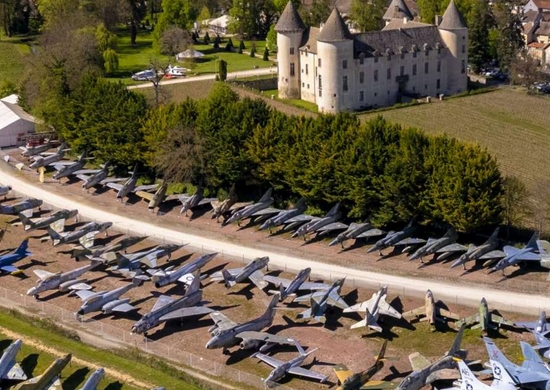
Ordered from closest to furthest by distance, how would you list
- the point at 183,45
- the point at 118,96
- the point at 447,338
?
the point at 447,338 → the point at 118,96 → the point at 183,45

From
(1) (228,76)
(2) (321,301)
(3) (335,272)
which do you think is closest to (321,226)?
(3) (335,272)

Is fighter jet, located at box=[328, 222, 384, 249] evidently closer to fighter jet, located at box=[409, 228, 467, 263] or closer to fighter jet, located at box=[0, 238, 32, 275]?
fighter jet, located at box=[409, 228, 467, 263]

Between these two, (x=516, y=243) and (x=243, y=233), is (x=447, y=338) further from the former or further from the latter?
(x=243, y=233)

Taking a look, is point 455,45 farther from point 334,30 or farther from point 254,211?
point 254,211

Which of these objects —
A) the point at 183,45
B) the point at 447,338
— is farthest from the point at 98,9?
the point at 447,338

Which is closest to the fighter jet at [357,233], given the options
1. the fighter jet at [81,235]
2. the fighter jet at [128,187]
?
the fighter jet at [81,235]
